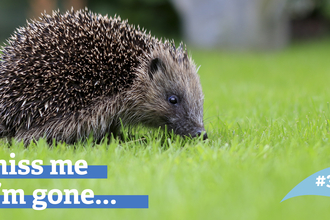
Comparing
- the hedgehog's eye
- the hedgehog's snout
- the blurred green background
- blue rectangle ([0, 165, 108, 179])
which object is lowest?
blue rectangle ([0, 165, 108, 179])

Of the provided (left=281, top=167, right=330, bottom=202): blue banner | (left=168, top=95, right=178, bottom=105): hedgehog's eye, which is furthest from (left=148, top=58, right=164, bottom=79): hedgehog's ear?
(left=281, top=167, right=330, bottom=202): blue banner

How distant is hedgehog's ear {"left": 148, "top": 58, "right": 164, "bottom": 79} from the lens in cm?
589

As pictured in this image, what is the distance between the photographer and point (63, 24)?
5801 mm

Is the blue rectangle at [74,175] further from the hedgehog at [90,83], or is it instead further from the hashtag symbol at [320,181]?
the hashtag symbol at [320,181]

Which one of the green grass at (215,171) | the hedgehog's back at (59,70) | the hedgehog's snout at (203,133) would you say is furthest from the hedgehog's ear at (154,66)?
the hedgehog's snout at (203,133)

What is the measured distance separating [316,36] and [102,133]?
932 inches

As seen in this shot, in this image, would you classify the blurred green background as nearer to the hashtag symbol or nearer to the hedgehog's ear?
the hedgehog's ear

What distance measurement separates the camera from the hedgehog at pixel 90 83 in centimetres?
543

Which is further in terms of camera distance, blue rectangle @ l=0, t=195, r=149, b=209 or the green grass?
blue rectangle @ l=0, t=195, r=149, b=209

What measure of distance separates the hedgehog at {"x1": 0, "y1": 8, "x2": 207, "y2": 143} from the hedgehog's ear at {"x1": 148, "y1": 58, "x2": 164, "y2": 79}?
16 millimetres

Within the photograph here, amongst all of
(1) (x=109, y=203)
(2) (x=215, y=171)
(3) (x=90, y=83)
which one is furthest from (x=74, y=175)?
(3) (x=90, y=83)

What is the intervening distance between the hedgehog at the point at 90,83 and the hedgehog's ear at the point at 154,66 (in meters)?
0.02

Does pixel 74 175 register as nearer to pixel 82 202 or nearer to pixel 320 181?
pixel 82 202

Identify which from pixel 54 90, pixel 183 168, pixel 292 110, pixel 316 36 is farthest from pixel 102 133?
pixel 316 36
